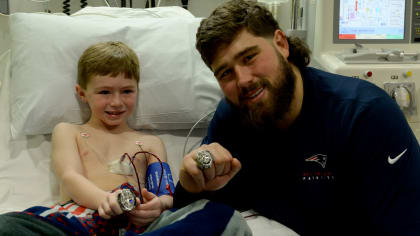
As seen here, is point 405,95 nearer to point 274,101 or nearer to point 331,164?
point 331,164

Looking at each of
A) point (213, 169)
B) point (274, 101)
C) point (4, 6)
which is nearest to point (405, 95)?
point (274, 101)

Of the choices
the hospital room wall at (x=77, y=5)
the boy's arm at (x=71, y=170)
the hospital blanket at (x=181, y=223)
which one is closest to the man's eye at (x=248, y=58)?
the hospital blanket at (x=181, y=223)

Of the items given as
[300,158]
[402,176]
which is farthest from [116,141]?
[402,176]

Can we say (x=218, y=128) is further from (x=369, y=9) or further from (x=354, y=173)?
(x=369, y=9)

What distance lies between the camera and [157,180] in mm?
1399

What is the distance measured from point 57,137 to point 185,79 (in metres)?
0.54

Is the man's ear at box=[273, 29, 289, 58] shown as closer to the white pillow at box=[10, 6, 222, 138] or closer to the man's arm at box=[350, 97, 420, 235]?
the man's arm at box=[350, 97, 420, 235]

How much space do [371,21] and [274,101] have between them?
804 mm

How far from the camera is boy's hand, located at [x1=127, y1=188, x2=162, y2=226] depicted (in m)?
1.16

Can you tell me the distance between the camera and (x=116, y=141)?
5.01ft

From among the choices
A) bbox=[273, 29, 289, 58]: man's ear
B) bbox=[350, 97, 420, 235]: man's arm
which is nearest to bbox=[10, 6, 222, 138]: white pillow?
bbox=[273, 29, 289, 58]: man's ear

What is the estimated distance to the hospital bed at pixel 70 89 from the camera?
61.5 inches

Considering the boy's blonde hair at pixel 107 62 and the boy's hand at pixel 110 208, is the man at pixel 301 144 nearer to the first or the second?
the boy's hand at pixel 110 208

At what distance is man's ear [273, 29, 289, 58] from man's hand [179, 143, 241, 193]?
394 millimetres
